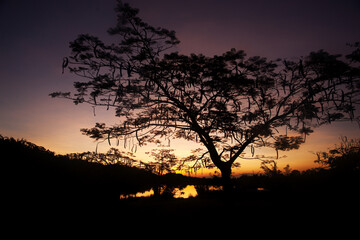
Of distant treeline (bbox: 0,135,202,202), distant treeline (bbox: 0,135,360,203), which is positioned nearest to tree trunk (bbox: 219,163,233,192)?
distant treeline (bbox: 0,135,360,203)

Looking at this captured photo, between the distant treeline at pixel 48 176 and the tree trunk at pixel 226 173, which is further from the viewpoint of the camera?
the tree trunk at pixel 226 173

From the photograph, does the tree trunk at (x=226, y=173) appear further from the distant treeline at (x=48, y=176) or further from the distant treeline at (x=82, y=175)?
the distant treeline at (x=48, y=176)

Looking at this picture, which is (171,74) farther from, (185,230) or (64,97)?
(185,230)

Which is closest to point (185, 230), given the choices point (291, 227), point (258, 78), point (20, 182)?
point (291, 227)

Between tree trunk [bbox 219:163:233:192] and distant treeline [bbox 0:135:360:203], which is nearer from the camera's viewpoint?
distant treeline [bbox 0:135:360:203]

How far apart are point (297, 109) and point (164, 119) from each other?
630 cm

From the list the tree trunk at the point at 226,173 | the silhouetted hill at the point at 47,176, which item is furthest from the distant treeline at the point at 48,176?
the tree trunk at the point at 226,173

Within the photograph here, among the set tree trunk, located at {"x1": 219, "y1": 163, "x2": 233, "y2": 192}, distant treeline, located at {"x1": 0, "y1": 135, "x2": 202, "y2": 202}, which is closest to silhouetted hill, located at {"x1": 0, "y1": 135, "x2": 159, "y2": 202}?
distant treeline, located at {"x1": 0, "y1": 135, "x2": 202, "y2": 202}

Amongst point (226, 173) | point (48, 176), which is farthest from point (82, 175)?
point (226, 173)

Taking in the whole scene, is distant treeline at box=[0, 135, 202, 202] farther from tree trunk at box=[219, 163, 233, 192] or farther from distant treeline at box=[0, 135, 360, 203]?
tree trunk at box=[219, 163, 233, 192]

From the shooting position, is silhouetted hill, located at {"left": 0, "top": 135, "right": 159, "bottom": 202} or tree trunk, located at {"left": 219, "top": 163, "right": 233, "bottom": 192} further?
tree trunk, located at {"left": 219, "top": 163, "right": 233, "bottom": 192}

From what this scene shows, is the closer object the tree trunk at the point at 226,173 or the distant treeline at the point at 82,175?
the distant treeline at the point at 82,175

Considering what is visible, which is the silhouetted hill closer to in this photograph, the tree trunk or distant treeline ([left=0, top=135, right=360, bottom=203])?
distant treeline ([left=0, top=135, right=360, bottom=203])

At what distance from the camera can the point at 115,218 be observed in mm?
4719
